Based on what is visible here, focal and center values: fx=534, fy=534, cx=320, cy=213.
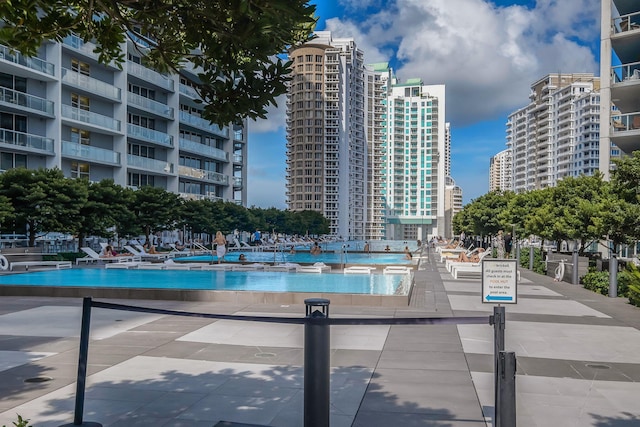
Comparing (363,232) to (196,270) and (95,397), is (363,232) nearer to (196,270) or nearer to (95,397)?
(196,270)

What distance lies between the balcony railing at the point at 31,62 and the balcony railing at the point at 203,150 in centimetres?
1737

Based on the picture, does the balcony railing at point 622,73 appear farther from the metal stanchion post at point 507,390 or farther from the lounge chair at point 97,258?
the metal stanchion post at point 507,390

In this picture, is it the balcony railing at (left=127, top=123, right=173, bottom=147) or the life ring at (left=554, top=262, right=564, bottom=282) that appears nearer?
the life ring at (left=554, top=262, right=564, bottom=282)

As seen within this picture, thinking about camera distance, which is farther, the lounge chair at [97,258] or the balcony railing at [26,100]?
the balcony railing at [26,100]

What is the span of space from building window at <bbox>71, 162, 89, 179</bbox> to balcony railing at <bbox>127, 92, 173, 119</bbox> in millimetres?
7795

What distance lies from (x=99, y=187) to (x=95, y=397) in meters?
28.2

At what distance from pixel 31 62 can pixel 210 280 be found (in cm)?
2404

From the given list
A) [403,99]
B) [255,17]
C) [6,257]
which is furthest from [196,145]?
[403,99]

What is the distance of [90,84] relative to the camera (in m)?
41.5

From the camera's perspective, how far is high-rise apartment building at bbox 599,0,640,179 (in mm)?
29359

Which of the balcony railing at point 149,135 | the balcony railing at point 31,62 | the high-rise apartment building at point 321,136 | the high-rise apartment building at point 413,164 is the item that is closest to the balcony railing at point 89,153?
the balcony railing at point 149,135

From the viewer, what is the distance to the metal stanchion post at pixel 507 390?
3621 millimetres

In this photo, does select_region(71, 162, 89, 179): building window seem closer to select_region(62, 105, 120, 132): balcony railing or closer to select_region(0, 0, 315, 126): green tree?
select_region(62, 105, 120, 132): balcony railing

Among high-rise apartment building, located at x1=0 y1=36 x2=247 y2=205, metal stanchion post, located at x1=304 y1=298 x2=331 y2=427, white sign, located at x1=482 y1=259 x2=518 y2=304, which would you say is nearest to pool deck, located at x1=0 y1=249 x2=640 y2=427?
white sign, located at x1=482 y1=259 x2=518 y2=304
